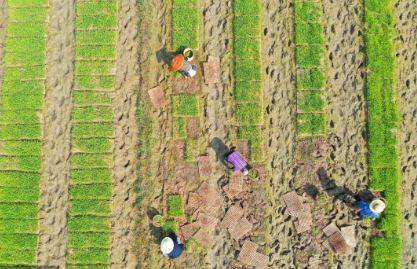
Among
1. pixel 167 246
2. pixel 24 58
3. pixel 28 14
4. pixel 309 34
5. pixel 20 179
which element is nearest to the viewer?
pixel 167 246

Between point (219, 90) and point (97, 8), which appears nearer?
point (219, 90)

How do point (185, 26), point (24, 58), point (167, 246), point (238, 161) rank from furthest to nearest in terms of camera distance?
1. point (24, 58)
2. point (185, 26)
3. point (238, 161)
4. point (167, 246)

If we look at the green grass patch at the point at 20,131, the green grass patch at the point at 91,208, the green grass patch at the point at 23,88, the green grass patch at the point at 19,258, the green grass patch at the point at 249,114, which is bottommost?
the green grass patch at the point at 19,258

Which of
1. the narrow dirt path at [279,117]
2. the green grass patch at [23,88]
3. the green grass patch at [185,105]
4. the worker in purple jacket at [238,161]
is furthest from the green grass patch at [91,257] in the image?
the green grass patch at [23,88]

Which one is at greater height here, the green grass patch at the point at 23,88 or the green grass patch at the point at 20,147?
the green grass patch at the point at 23,88

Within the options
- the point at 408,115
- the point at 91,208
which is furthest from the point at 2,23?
the point at 408,115

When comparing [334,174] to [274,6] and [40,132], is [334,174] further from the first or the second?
[40,132]

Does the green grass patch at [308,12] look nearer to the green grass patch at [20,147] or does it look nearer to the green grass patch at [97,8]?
the green grass patch at [97,8]

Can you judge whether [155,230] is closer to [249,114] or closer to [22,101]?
[249,114]
